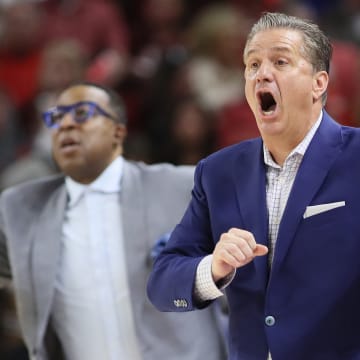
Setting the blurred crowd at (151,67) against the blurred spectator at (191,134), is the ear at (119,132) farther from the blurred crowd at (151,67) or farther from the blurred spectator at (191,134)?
the blurred spectator at (191,134)

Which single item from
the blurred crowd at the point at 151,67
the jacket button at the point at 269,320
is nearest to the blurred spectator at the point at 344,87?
the blurred crowd at the point at 151,67

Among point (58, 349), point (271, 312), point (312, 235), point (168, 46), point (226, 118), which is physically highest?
point (168, 46)

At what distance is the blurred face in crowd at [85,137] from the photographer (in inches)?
146

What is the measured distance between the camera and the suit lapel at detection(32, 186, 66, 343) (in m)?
3.60

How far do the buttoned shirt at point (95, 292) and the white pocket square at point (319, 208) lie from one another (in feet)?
3.82

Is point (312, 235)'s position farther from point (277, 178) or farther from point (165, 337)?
point (165, 337)

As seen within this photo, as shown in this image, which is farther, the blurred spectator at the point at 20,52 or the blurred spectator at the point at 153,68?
the blurred spectator at the point at 20,52

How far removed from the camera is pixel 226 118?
18.0 ft

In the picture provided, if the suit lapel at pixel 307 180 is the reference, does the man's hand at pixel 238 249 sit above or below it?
below

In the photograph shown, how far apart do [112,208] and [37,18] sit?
114 inches

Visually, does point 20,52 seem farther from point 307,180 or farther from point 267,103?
point 307,180

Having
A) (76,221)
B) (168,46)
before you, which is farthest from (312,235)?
(168,46)

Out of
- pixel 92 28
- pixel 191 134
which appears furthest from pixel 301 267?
pixel 92 28

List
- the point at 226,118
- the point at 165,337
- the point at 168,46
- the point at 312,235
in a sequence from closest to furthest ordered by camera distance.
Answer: the point at 312,235
the point at 165,337
the point at 226,118
the point at 168,46
